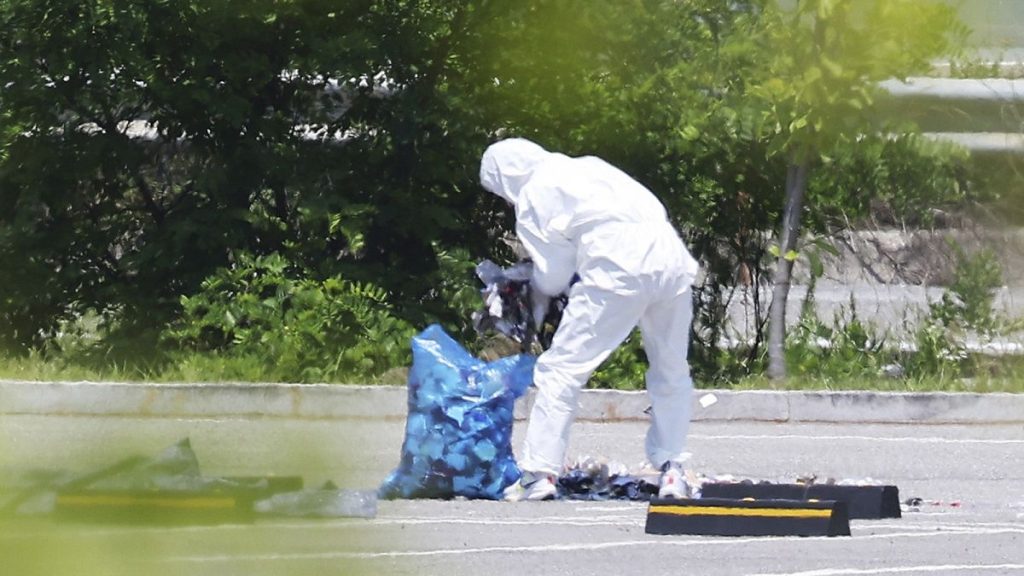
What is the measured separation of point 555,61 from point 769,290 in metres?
2.34

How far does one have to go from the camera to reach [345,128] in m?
12.2

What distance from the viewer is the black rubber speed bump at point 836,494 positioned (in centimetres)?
651

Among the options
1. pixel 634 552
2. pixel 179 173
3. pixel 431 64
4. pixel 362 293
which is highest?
pixel 431 64

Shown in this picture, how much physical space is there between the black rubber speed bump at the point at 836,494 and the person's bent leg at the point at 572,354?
2.14 feet

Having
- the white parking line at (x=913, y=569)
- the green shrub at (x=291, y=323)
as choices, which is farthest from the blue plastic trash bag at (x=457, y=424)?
the green shrub at (x=291, y=323)

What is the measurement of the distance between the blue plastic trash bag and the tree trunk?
5008mm

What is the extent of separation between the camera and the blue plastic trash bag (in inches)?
260

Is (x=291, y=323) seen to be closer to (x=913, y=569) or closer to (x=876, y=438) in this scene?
(x=876, y=438)

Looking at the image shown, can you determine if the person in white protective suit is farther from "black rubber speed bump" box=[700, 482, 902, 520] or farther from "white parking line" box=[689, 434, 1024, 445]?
"white parking line" box=[689, 434, 1024, 445]

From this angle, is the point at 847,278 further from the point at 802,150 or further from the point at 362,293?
the point at 362,293

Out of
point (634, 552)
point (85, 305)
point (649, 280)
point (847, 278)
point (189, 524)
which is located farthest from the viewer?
point (847, 278)

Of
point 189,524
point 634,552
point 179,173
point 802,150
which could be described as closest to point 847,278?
point 802,150

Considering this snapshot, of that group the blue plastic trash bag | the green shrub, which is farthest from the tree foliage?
the blue plastic trash bag

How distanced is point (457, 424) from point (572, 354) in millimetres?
529
